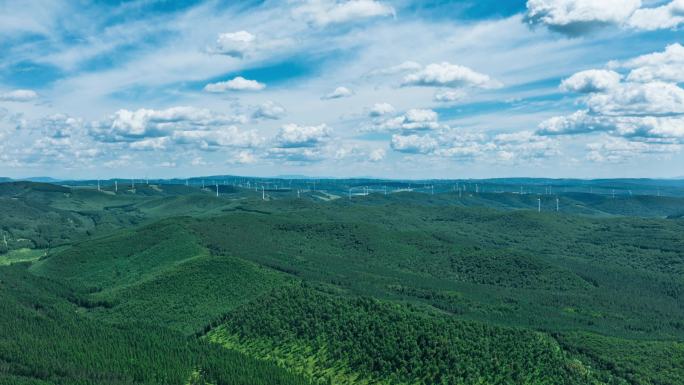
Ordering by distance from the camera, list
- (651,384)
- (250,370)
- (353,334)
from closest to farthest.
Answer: (651,384) → (250,370) → (353,334)

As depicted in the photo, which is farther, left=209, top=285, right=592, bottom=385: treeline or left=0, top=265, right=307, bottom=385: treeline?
left=209, top=285, right=592, bottom=385: treeline

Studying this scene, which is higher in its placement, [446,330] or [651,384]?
[446,330]

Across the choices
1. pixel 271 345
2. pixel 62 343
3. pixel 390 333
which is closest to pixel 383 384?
pixel 390 333

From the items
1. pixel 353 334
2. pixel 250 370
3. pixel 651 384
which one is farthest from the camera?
pixel 353 334

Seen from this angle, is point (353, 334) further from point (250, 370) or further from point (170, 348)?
point (170, 348)

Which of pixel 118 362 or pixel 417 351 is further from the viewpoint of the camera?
pixel 118 362

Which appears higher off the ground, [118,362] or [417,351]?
[417,351]

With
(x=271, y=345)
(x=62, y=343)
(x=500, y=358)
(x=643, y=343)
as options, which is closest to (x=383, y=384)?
(x=500, y=358)

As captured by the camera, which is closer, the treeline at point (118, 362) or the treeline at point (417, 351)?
the treeline at point (118, 362)

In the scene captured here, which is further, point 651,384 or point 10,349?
point 10,349
